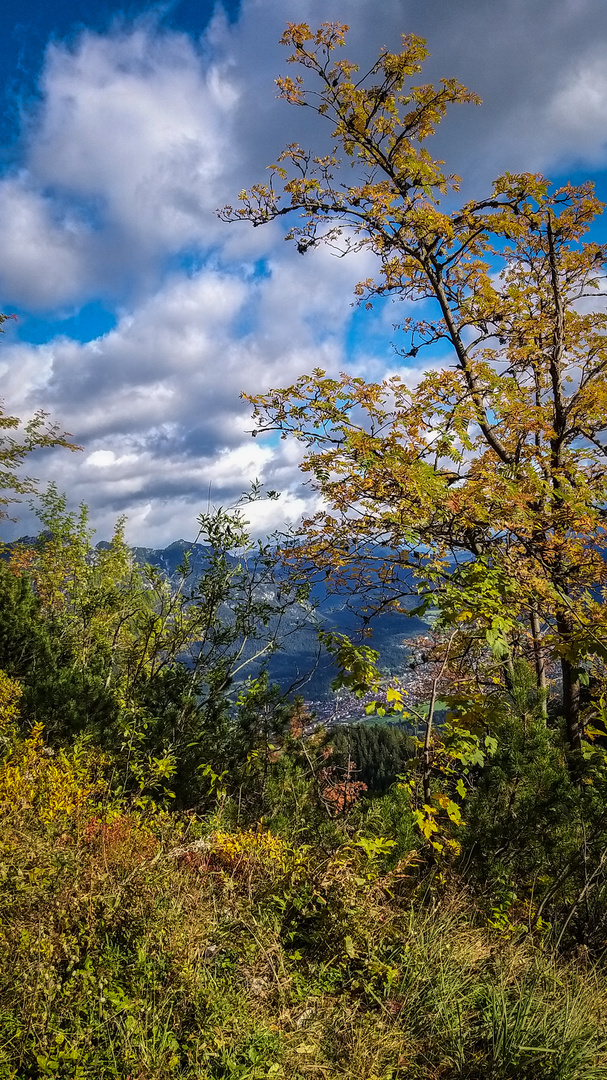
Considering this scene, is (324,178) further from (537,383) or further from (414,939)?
(414,939)

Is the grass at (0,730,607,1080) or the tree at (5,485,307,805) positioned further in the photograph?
the tree at (5,485,307,805)

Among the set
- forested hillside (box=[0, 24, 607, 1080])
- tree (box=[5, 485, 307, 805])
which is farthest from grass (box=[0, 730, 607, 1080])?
tree (box=[5, 485, 307, 805])

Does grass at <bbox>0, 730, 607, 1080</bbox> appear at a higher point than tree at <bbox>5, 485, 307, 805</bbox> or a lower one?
lower

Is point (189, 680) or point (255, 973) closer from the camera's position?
point (255, 973)

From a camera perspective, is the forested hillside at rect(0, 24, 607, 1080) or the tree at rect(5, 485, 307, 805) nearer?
the forested hillside at rect(0, 24, 607, 1080)

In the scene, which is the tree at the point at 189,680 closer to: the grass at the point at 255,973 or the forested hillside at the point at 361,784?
the forested hillside at the point at 361,784

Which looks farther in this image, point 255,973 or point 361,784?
point 361,784

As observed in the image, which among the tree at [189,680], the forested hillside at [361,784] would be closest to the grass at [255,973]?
the forested hillside at [361,784]

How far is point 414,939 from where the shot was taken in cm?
394

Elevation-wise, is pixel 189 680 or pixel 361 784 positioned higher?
pixel 189 680

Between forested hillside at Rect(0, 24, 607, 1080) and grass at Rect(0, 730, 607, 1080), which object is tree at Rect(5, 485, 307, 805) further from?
grass at Rect(0, 730, 607, 1080)

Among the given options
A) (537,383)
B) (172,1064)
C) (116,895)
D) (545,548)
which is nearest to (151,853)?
(116,895)

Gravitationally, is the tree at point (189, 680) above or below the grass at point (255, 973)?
above

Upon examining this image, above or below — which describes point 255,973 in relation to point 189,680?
below
